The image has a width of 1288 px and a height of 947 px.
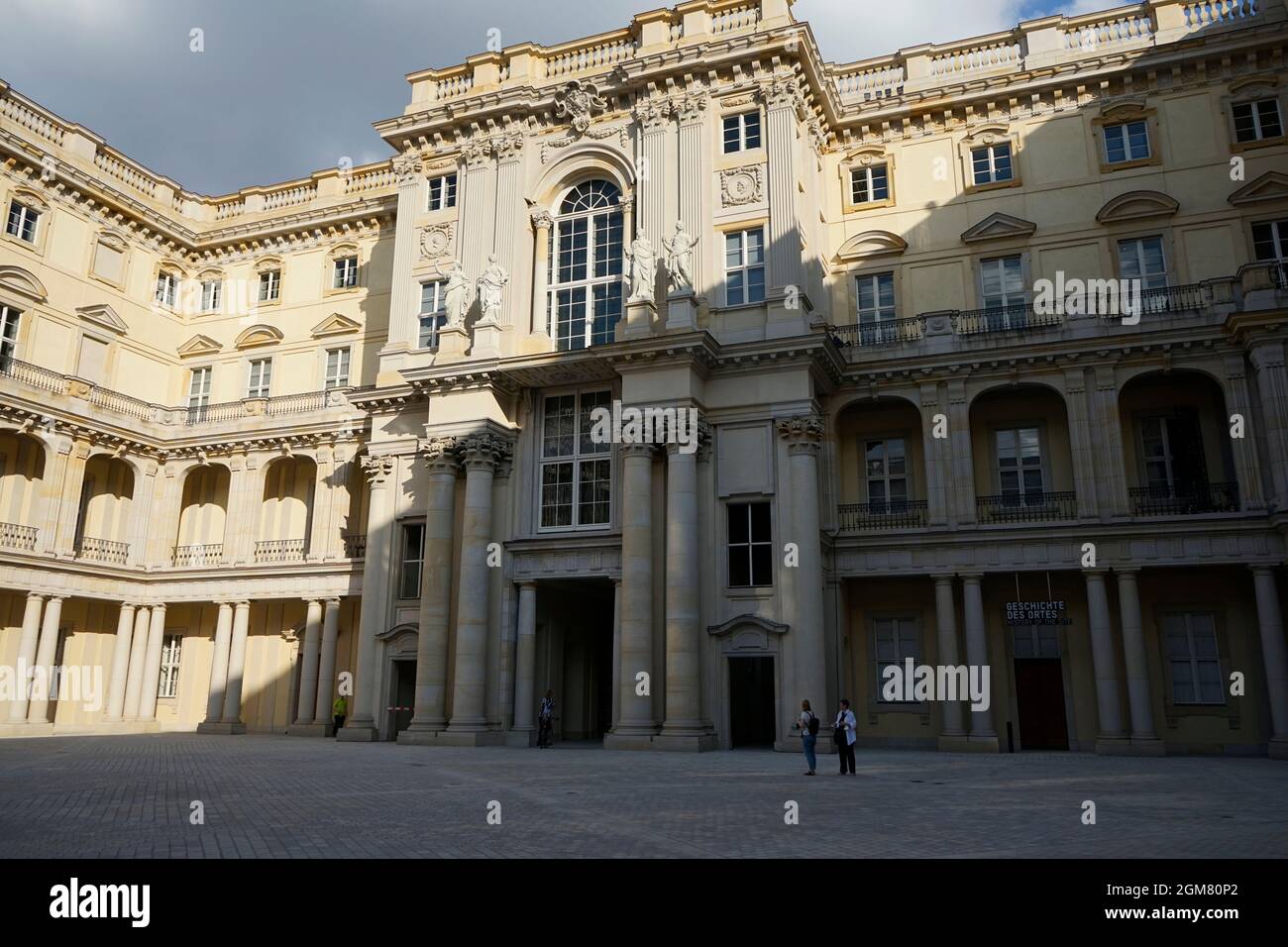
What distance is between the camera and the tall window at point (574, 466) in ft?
100

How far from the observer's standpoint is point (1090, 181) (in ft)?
106

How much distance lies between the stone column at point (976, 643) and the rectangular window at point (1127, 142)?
1520 cm

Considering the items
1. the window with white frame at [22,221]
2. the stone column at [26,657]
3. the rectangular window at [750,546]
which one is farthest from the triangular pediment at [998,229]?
the stone column at [26,657]

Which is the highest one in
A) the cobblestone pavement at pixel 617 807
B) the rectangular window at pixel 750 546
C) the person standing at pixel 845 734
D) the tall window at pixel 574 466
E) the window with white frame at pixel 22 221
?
the window with white frame at pixel 22 221

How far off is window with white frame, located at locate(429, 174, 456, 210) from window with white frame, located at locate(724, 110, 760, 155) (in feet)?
34.8

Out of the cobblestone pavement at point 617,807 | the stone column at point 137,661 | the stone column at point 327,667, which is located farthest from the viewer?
the stone column at point 137,661

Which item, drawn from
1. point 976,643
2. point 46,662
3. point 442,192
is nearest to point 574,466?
point 442,192

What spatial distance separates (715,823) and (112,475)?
3644 cm

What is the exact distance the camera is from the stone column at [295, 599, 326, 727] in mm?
35406

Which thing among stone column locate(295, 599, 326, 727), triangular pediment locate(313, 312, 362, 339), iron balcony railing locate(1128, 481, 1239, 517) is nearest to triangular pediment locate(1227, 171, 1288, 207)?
iron balcony railing locate(1128, 481, 1239, 517)

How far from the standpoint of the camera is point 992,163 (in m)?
33.6

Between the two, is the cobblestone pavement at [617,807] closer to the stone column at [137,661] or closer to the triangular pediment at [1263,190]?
the stone column at [137,661]

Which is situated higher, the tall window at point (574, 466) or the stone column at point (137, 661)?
the tall window at point (574, 466)
